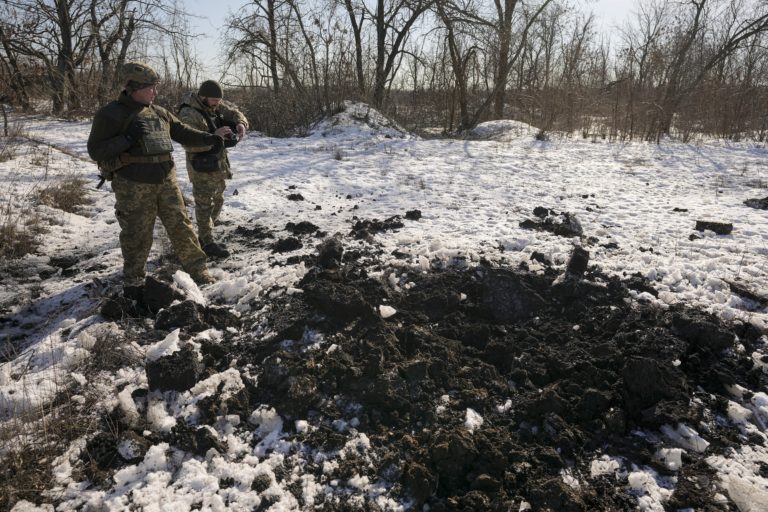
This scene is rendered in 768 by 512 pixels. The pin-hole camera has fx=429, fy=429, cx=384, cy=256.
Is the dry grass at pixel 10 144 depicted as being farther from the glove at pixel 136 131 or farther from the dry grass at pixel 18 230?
the glove at pixel 136 131

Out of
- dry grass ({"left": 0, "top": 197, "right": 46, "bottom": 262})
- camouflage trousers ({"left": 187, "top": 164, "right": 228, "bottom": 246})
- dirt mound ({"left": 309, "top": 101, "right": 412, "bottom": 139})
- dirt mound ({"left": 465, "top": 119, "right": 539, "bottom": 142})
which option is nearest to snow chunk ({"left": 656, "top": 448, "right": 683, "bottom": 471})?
camouflage trousers ({"left": 187, "top": 164, "right": 228, "bottom": 246})

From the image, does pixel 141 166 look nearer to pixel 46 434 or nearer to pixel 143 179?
pixel 143 179

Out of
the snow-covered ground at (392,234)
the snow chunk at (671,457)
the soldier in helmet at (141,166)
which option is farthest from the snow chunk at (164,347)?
the snow chunk at (671,457)

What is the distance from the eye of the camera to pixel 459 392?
272 cm

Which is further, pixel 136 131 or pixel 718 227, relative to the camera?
pixel 718 227

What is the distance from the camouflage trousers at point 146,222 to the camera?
360cm

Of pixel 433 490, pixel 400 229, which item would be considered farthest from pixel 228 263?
pixel 433 490

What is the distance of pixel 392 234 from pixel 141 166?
264 cm

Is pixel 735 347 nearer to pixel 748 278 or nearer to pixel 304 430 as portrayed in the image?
pixel 748 278

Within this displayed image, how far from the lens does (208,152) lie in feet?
15.1

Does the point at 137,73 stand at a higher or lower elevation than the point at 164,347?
higher

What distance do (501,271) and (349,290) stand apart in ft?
4.44

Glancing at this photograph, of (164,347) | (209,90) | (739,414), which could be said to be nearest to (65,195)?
(209,90)

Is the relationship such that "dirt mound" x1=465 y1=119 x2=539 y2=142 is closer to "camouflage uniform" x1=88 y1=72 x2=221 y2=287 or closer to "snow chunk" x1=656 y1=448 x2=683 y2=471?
"camouflage uniform" x1=88 y1=72 x2=221 y2=287
